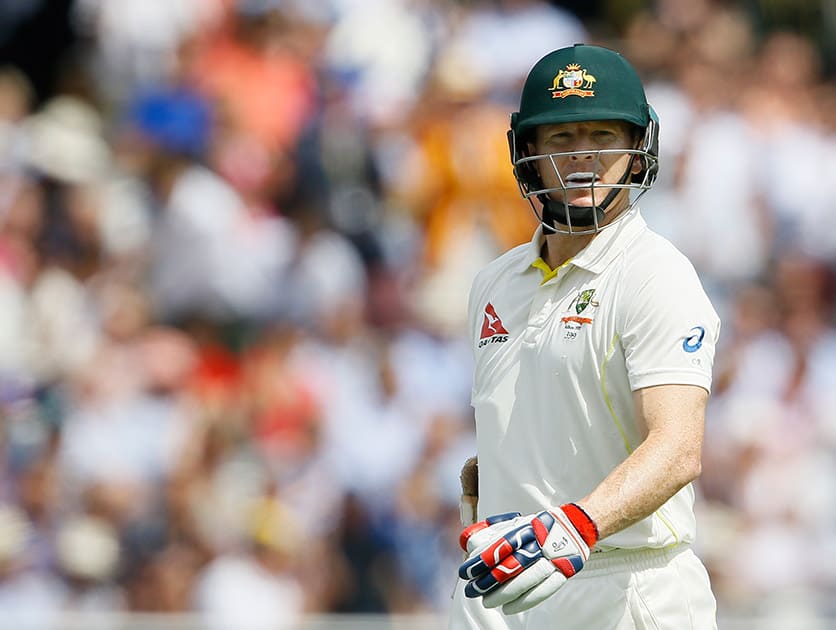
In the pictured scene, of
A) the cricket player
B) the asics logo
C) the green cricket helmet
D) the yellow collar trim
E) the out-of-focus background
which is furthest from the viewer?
the out-of-focus background

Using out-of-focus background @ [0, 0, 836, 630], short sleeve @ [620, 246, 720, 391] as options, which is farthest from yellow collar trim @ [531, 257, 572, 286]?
out-of-focus background @ [0, 0, 836, 630]

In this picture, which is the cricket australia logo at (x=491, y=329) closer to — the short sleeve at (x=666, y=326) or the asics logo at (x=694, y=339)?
the short sleeve at (x=666, y=326)

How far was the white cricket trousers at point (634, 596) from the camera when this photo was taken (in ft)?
11.7

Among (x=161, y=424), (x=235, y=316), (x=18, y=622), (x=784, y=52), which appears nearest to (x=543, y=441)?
(x=18, y=622)

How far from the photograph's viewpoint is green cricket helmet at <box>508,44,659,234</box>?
3.68 m

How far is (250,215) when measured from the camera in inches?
365

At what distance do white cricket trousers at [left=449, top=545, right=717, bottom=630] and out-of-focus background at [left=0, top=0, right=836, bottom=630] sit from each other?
387 centimetres

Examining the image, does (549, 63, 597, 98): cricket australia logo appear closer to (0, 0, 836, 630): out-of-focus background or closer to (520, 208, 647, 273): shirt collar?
(520, 208, 647, 273): shirt collar

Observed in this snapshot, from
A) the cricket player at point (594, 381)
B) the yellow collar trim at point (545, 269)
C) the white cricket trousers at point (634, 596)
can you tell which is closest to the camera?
the cricket player at point (594, 381)

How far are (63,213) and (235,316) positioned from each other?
128cm

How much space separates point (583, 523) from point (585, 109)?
3.48ft

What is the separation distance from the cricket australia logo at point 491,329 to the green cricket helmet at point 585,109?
306 mm

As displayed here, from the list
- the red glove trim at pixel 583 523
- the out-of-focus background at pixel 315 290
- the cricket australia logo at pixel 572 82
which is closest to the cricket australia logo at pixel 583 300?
the cricket australia logo at pixel 572 82

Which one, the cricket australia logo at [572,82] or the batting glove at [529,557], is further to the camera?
the cricket australia logo at [572,82]
